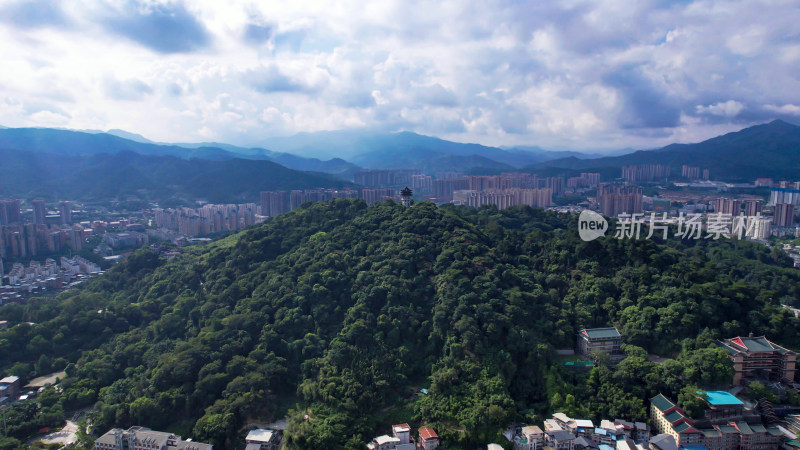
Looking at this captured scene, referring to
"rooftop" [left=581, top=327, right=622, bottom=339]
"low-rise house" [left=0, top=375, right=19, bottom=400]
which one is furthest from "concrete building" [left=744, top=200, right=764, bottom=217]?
"low-rise house" [left=0, top=375, right=19, bottom=400]

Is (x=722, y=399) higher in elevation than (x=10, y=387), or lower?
higher

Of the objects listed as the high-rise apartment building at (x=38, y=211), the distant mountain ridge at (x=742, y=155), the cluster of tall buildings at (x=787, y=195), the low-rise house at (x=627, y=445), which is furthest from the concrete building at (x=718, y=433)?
the distant mountain ridge at (x=742, y=155)

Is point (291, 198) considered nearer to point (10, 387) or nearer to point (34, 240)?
point (34, 240)

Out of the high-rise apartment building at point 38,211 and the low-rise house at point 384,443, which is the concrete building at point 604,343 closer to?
the low-rise house at point 384,443

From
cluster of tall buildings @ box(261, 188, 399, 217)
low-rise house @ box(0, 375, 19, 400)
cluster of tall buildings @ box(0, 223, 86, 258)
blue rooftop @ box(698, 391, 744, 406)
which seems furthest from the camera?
cluster of tall buildings @ box(261, 188, 399, 217)

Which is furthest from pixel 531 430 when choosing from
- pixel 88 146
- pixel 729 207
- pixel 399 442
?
pixel 88 146

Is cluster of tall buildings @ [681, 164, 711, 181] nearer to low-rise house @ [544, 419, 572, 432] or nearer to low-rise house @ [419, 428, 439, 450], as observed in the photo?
low-rise house @ [544, 419, 572, 432]

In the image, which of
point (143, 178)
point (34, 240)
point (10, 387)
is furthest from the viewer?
point (143, 178)
